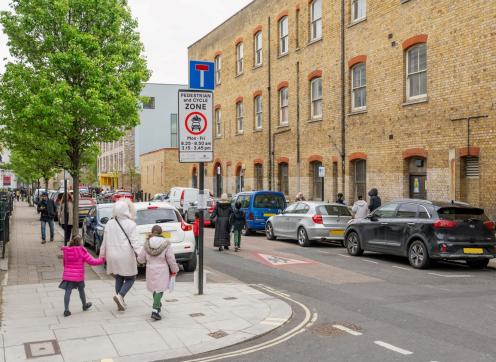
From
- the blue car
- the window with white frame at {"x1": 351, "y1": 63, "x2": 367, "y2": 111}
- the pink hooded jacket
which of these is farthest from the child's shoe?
the window with white frame at {"x1": 351, "y1": 63, "x2": 367, "y2": 111}

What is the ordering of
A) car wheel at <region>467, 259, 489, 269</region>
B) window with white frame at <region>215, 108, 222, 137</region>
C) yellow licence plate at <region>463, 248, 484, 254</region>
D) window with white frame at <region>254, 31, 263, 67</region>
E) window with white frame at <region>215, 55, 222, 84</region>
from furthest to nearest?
1. window with white frame at <region>215, 108, 222, 137</region>
2. window with white frame at <region>215, 55, 222, 84</region>
3. window with white frame at <region>254, 31, 263, 67</region>
4. car wheel at <region>467, 259, 489, 269</region>
5. yellow licence plate at <region>463, 248, 484, 254</region>

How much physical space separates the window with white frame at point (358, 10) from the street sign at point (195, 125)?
15.4m

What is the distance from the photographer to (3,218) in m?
15.5

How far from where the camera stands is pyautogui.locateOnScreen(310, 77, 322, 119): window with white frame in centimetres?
2658

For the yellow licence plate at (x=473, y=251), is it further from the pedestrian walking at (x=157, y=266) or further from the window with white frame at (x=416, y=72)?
the window with white frame at (x=416, y=72)

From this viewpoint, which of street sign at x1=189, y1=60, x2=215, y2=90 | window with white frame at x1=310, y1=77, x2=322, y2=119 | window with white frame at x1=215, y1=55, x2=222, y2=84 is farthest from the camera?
window with white frame at x1=215, y1=55, x2=222, y2=84

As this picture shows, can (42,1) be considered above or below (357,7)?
below

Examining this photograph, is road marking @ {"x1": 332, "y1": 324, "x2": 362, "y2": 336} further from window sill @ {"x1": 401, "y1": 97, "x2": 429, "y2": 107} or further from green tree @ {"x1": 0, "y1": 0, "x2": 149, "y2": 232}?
window sill @ {"x1": 401, "y1": 97, "x2": 429, "y2": 107}

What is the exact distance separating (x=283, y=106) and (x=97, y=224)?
16.5 meters

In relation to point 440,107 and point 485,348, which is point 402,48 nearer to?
point 440,107

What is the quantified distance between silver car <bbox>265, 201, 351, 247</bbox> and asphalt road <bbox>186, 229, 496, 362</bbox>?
147 centimetres

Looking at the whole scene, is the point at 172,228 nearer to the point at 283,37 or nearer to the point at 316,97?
the point at 316,97

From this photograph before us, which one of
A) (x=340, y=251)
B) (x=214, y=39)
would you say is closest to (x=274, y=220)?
(x=340, y=251)

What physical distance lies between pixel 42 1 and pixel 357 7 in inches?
548
